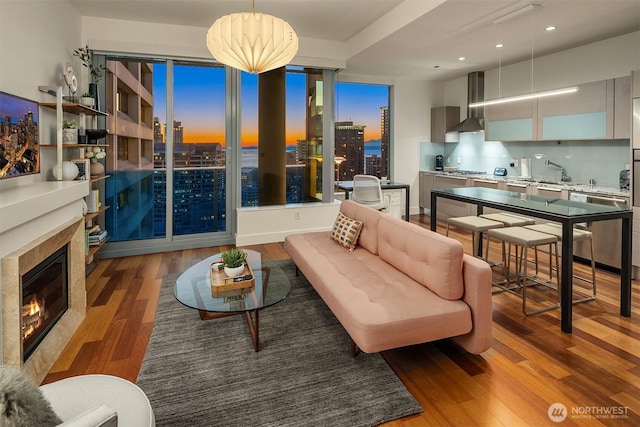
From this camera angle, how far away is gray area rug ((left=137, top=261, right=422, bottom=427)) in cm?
190

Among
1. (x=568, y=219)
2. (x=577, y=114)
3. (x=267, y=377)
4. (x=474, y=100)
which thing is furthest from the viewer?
(x=474, y=100)

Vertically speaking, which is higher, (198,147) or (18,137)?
(198,147)

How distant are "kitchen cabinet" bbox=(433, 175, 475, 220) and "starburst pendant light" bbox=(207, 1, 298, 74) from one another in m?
4.32

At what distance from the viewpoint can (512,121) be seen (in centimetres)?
565

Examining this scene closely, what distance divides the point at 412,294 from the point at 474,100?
200 inches

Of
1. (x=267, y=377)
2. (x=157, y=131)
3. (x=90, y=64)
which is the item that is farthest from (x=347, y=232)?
(x=90, y=64)

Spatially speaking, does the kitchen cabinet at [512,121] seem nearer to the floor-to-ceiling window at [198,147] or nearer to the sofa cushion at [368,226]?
the sofa cushion at [368,226]

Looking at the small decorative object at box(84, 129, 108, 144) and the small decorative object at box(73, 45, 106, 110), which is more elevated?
the small decorative object at box(73, 45, 106, 110)

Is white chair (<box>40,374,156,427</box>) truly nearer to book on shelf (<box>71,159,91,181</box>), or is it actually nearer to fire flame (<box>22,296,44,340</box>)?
fire flame (<box>22,296,44,340</box>)

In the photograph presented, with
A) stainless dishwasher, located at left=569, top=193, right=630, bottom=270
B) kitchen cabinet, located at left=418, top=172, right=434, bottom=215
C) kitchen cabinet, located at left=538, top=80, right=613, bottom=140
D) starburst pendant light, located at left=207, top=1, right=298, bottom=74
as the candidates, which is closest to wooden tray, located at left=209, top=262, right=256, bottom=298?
starburst pendant light, located at left=207, top=1, right=298, bottom=74

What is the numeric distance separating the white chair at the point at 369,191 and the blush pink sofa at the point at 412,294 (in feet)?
8.24

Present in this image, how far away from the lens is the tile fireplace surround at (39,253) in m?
1.92

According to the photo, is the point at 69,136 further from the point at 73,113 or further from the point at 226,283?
the point at 226,283

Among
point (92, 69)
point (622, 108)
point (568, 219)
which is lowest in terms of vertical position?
point (568, 219)
